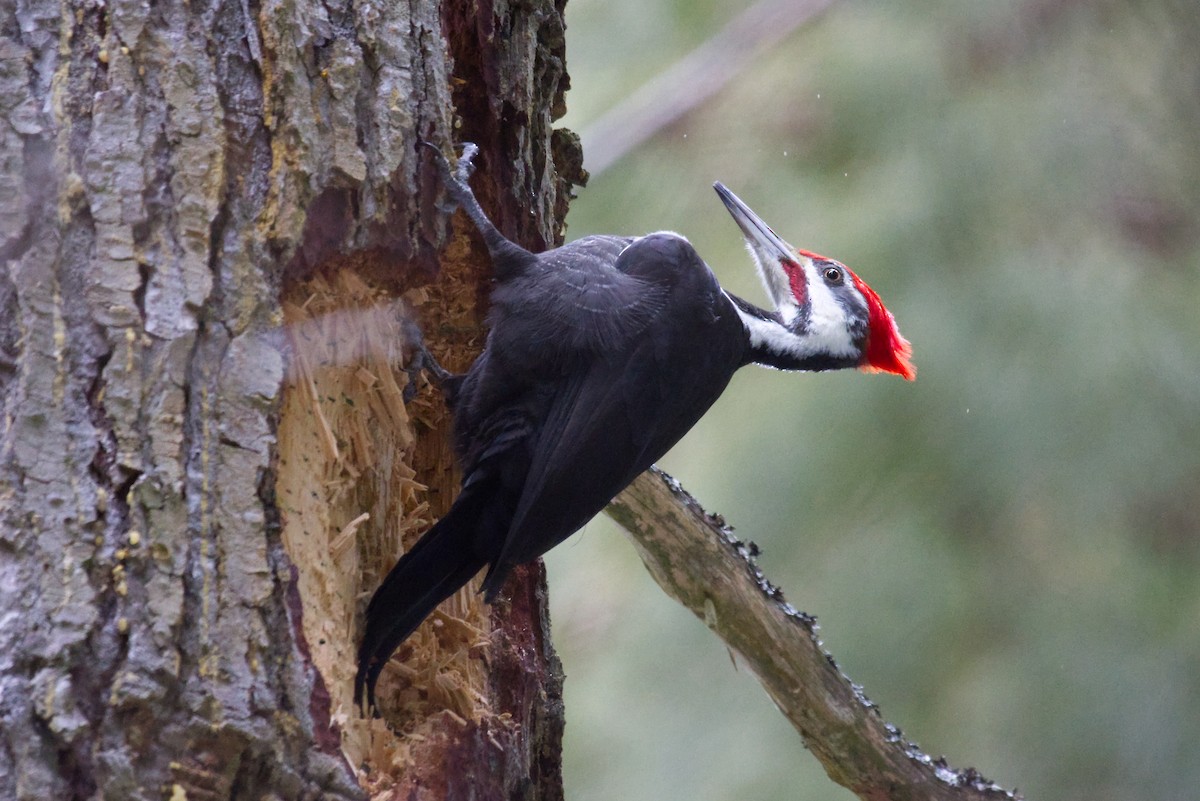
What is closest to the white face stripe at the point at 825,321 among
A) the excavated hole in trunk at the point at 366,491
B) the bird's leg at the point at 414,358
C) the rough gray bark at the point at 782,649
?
the rough gray bark at the point at 782,649

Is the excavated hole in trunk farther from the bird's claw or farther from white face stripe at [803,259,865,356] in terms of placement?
white face stripe at [803,259,865,356]

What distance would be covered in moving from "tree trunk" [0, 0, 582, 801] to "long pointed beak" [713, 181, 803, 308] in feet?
3.95

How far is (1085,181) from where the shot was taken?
3404 mm

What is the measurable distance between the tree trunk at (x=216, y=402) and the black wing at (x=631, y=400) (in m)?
0.28

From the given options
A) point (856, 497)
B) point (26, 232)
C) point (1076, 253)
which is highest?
point (1076, 253)

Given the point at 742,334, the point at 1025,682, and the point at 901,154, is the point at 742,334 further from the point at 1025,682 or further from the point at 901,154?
the point at 1025,682

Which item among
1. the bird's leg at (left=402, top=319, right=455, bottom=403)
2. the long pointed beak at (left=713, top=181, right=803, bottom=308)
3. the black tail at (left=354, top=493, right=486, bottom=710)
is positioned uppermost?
the long pointed beak at (left=713, top=181, right=803, bottom=308)

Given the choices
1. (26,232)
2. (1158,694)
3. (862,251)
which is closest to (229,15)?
(26,232)

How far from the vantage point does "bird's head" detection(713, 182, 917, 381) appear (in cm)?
324

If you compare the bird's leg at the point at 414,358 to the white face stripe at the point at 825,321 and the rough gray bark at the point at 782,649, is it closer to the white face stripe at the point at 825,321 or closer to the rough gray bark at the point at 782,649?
the rough gray bark at the point at 782,649

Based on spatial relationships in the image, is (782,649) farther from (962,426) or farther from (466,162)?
(466,162)

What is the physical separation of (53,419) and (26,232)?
0.28 metres

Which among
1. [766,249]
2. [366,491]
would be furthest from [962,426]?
[366,491]

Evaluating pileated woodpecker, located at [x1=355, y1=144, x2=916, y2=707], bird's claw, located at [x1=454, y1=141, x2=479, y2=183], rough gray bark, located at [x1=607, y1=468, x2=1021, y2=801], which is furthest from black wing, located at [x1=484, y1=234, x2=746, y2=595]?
bird's claw, located at [x1=454, y1=141, x2=479, y2=183]
